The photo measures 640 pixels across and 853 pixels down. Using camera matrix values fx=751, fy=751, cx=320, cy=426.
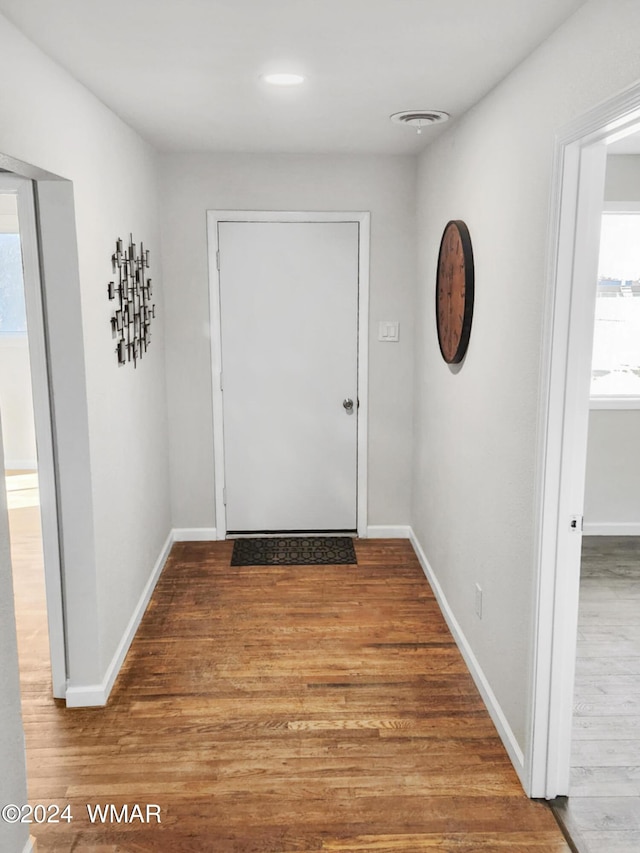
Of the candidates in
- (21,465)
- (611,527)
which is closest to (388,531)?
(611,527)

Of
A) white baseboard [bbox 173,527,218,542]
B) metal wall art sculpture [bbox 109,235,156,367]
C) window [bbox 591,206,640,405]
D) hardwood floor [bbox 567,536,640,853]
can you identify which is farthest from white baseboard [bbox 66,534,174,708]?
window [bbox 591,206,640,405]

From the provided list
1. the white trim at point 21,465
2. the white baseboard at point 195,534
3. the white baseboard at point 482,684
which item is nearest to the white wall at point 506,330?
the white baseboard at point 482,684

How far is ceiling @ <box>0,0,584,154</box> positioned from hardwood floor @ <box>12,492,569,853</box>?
2.36m

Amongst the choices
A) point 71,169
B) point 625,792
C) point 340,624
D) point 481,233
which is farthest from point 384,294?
point 625,792

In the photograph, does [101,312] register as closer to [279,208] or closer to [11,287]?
[279,208]

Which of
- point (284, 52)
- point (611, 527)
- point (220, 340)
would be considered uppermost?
point (284, 52)

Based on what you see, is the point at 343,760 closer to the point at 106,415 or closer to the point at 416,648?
the point at 416,648

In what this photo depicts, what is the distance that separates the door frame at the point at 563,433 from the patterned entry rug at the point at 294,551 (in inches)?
84.2

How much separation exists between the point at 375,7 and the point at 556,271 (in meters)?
0.88

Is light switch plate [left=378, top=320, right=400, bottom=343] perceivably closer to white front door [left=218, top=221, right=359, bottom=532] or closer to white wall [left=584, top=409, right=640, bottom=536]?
white front door [left=218, top=221, right=359, bottom=532]

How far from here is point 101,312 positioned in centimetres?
303

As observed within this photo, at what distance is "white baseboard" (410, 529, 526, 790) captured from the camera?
8.54 ft

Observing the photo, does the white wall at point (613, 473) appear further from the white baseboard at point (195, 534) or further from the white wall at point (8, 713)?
the white wall at point (8, 713)

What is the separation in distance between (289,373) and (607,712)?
2.62 metres
